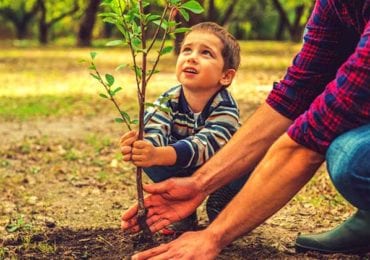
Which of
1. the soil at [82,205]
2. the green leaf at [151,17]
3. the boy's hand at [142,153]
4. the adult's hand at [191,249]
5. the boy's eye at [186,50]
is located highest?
the green leaf at [151,17]

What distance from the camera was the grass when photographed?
936cm

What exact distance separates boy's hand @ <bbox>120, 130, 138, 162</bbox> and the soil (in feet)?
1.36

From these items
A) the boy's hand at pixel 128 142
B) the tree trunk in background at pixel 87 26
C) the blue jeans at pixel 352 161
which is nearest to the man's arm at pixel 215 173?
the boy's hand at pixel 128 142

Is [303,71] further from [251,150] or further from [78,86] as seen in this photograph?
[78,86]

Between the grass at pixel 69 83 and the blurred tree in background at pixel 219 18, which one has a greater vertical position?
the grass at pixel 69 83

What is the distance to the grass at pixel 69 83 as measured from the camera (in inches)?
369

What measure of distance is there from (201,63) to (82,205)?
4.66 feet

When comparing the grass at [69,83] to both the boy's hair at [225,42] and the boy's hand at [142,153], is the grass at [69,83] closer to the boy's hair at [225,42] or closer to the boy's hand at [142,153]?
the boy's hair at [225,42]

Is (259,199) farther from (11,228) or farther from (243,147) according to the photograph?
(11,228)

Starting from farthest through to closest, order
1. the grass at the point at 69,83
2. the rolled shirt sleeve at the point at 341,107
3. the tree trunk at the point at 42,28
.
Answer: the tree trunk at the point at 42,28
the grass at the point at 69,83
the rolled shirt sleeve at the point at 341,107

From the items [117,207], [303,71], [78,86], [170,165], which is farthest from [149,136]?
[78,86]

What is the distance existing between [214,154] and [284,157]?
68cm

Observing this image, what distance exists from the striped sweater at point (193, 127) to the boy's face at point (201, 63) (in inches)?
2.9

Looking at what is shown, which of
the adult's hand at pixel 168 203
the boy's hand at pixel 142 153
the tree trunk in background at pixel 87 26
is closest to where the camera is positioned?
the boy's hand at pixel 142 153
